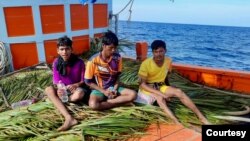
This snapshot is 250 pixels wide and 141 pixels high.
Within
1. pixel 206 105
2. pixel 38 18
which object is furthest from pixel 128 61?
pixel 206 105

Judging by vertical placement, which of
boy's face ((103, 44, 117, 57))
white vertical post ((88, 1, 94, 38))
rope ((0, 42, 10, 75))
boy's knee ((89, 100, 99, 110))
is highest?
white vertical post ((88, 1, 94, 38))

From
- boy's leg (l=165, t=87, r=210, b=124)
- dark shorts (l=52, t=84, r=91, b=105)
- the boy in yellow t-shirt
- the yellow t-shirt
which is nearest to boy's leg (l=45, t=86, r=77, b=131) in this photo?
dark shorts (l=52, t=84, r=91, b=105)

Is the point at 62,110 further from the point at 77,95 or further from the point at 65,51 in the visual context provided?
the point at 65,51

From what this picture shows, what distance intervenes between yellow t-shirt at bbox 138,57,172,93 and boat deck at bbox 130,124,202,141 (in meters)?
0.78

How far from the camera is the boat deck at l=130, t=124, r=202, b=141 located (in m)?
3.62

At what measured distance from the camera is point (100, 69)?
426 cm

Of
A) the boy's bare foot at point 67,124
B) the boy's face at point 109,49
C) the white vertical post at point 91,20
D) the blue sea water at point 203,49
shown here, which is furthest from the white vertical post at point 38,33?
the boy's bare foot at point 67,124

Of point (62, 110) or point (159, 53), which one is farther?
point (159, 53)

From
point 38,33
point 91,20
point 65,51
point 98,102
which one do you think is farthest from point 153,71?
point 91,20

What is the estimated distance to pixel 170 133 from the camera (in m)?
3.75

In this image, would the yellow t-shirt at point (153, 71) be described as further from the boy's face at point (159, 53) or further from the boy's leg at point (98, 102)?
the boy's leg at point (98, 102)

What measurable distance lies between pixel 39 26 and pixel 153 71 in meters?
4.10

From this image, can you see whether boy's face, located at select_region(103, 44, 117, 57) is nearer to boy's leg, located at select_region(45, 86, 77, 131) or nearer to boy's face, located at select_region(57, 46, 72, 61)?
boy's face, located at select_region(57, 46, 72, 61)

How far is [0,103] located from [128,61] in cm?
316
